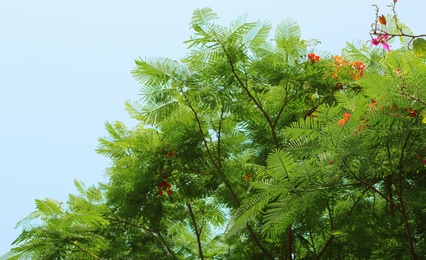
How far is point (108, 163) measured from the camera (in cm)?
375

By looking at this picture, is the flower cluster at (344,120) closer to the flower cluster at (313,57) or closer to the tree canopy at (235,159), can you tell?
the tree canopy at (235,159)

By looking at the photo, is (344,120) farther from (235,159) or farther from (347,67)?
(235,159)

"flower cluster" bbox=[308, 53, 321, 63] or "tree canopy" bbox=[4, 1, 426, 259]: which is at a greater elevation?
"flower cluster" bbox=[308, 53, 321, 63]

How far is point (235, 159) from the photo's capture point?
3.53m

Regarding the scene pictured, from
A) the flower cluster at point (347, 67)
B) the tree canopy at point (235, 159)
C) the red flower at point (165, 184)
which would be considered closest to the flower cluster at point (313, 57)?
the tree canopy at point (235, 159)

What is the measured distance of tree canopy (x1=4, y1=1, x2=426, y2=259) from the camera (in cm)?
261

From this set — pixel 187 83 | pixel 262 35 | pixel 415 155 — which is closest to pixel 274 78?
pixel 262 35

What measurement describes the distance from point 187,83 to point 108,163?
43.0 inches

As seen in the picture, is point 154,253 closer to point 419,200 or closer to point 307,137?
point 419,200

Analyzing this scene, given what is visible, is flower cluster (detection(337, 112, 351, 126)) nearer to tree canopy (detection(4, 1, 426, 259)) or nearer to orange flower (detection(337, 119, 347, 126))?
orange flower (detection(337, 119, 347, 126))

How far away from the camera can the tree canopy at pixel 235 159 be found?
261cm

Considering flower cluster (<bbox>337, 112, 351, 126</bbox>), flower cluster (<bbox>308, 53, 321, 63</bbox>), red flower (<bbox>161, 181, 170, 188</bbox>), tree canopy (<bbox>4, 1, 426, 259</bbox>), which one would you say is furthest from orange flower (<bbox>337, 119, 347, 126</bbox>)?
red flower (<bbox>161, 181, 170, 188</bbox>)

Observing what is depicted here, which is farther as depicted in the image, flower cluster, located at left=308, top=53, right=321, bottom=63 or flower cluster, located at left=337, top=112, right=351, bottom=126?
flower cluster, located at left=308, top=53, right=321, bottom=63

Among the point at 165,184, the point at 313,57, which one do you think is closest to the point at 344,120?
the point at 313,57
